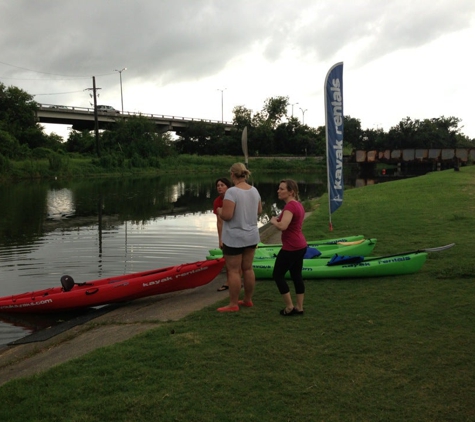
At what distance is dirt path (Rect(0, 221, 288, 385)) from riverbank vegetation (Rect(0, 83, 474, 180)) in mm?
42521

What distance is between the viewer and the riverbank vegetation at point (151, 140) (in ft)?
169

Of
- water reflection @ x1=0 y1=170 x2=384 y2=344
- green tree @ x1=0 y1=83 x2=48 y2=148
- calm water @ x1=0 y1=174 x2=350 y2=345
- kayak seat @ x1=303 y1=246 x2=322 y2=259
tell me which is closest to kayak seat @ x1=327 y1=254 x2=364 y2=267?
kayak seat @ x1=303 y1=246 x2=322 y2=259

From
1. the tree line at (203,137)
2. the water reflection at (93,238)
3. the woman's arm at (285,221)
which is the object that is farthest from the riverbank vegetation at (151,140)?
the woman's arm at (285,221)

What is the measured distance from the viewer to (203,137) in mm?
87562

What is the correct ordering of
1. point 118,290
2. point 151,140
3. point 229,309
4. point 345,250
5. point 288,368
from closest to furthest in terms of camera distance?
point 288,368 → point 229,309 → point 118,290 → point 345,250 → point 151,140

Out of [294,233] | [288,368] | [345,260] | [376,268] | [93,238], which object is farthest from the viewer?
[93,238]

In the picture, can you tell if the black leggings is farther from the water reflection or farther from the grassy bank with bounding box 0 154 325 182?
the grassy bank with bounding box 0 154 325 182

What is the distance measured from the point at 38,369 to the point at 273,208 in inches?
745

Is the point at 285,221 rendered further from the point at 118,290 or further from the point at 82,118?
the point at 82,118

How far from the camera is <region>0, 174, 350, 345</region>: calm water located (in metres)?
10.4

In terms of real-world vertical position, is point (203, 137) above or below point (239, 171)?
above

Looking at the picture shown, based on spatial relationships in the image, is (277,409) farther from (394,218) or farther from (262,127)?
(262,127)

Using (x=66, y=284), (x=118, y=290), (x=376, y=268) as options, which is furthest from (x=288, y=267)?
(x=66, y=284)

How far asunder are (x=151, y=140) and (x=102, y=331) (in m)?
65.7
